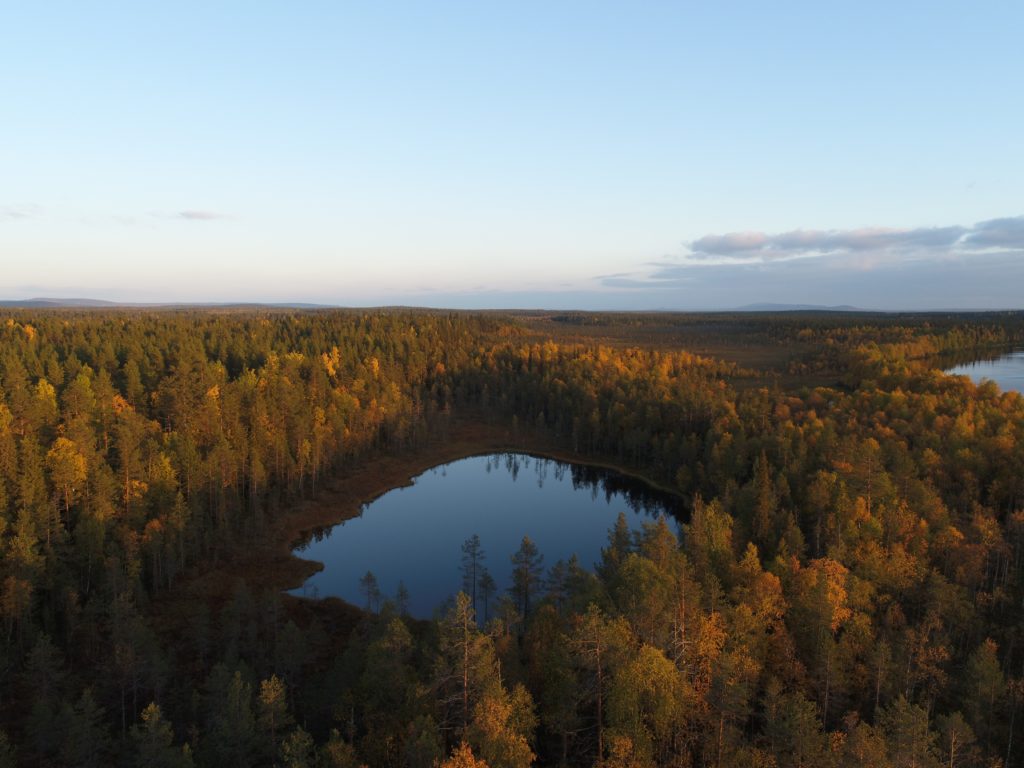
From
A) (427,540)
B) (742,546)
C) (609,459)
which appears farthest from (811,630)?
(609,459)

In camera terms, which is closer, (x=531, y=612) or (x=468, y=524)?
(x=531, y=612)

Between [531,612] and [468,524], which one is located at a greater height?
[531,612]

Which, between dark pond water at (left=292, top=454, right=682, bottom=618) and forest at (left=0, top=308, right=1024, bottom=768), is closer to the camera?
forest at (left=0, top=308, right=1024, bottom=768)

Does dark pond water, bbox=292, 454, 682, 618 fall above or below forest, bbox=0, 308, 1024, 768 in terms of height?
below

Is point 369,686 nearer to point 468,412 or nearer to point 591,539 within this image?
point 591,539

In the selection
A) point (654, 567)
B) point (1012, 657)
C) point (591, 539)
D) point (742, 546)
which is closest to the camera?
point (654, 567)
